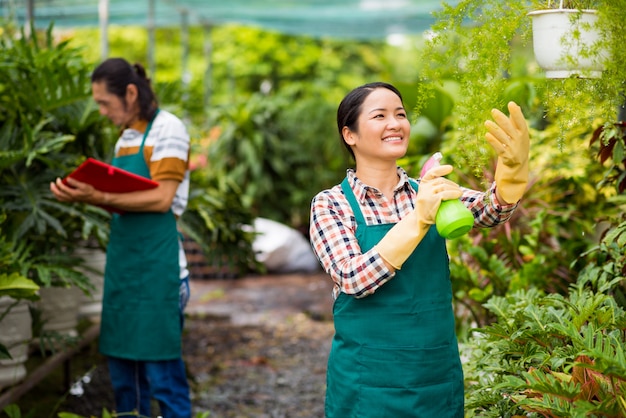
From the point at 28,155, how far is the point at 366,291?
1925 millimetres

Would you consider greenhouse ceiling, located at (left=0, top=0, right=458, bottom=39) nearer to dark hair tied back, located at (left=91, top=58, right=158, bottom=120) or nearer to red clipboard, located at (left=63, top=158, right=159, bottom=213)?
dark hair tied back, located at (left=91, top=58, right=158, bottom=120)

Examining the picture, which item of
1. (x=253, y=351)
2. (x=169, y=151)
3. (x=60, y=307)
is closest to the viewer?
(x=169, y=151)

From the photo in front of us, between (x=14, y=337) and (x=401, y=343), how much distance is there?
6.72ft

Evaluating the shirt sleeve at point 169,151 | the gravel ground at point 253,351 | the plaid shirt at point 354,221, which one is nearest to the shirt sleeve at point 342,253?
the plaid shirt at point 354,221

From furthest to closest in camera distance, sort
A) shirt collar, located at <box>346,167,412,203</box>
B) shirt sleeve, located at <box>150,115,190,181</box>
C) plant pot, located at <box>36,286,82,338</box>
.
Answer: plant pot, located at <box>36,286,82,338</box>, shirt sleeve, located at <box>150,115,190,181</box>, shirt collar, located at <box>346,167,412,203</box>

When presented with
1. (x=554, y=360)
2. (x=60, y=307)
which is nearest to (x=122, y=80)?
(x=60, y=307)

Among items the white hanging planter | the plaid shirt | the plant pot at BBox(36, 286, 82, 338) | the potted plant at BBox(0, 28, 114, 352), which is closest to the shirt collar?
the plaid shirt

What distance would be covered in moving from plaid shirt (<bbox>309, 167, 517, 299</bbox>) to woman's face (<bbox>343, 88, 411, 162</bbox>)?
0.32 feet

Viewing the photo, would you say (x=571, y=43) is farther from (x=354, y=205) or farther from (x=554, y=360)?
(x=554, y=360)

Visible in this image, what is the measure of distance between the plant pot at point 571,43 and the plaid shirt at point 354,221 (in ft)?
1.11

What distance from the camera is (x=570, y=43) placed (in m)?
1.91

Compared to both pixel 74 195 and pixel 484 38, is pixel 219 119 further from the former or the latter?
pixel 484 38

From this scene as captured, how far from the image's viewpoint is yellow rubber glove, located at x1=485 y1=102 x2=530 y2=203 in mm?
1849

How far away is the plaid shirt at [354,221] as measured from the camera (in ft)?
6.14
